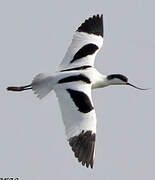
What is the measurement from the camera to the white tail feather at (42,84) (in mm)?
18562

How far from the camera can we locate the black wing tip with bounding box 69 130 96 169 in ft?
55.9

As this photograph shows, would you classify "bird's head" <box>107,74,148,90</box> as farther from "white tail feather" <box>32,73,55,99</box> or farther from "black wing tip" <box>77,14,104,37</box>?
"black wing tip" <box>77,14,104,37</box>

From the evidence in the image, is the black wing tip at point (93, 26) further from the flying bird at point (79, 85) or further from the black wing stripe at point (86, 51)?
the black wing stripe at point (86, 51)

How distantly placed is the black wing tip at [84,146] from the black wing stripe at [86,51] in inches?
121

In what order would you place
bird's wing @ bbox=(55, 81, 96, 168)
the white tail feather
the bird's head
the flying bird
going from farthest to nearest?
the bird's head < the white tail feather < the flying bird < bird's wing @ bbox=(55, 81, 96, 168)

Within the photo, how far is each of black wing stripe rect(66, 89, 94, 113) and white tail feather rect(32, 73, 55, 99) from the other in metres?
0.48

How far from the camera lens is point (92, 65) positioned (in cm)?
1988

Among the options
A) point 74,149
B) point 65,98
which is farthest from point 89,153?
point 65,98

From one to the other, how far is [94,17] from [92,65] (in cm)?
275

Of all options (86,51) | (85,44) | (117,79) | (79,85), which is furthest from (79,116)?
(85,44)

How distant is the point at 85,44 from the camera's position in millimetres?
20812

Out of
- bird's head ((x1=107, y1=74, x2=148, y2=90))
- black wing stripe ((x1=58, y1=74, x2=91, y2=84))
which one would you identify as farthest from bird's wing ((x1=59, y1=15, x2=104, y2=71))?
black wing stripe ((x1=58, y1=74, x2=91, y2=84))

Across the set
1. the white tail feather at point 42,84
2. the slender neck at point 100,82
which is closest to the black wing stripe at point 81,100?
the white tail feather at point 42,84

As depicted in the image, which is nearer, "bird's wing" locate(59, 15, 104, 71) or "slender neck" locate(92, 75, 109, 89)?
"slender neck" locate(92, 75, 109, 89)
